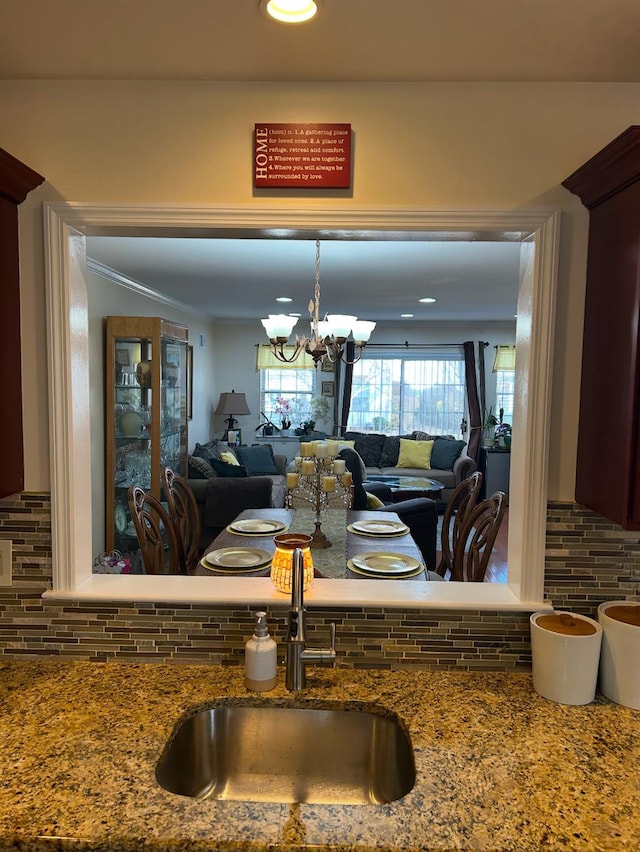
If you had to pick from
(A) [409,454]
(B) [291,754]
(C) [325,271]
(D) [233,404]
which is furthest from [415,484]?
(B) [291,754]

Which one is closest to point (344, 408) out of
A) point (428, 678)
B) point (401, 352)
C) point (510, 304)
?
point (401, 352)

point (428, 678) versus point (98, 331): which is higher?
point (98, 331)

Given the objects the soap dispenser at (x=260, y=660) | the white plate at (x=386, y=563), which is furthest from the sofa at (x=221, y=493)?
the soap dispenser at (x=260, y=660)

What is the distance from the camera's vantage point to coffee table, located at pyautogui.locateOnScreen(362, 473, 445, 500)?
6.24 m

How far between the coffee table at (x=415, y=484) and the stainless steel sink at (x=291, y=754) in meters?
4.77

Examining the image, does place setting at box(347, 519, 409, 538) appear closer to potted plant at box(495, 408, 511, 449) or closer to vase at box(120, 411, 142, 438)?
vase at box(120, 411, 142, 438)

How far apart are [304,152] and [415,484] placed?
17.8 feet

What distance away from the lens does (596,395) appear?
4.16 feet

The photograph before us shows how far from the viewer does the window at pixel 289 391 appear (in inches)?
318

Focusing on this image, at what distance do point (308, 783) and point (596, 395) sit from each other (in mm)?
1081

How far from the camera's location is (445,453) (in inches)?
284

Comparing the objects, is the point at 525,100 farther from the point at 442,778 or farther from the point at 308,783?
the point at 308,783

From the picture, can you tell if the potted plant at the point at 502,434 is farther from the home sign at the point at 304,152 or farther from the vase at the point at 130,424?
the home sign at the point at 304,152

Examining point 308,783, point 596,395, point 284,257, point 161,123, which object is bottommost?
point 308,783
